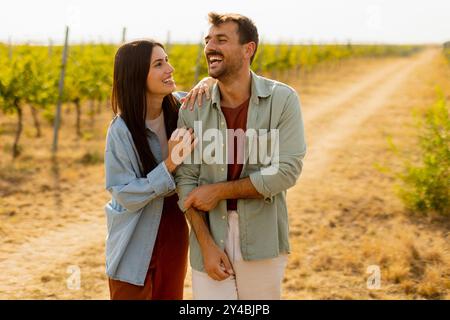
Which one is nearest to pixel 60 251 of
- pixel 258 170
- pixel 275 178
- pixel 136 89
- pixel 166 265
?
pixel 166 265

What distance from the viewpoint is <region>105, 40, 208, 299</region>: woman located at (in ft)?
7.23

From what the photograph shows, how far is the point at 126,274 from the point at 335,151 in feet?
23.5

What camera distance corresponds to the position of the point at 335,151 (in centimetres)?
904

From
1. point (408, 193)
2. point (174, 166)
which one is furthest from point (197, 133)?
point (408, 193)

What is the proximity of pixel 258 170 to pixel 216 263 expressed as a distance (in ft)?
1.38

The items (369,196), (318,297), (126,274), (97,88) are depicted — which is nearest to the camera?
(126,274)

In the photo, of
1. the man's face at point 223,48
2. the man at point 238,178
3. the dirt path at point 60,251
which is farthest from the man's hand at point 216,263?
the dirt path at point 60,251

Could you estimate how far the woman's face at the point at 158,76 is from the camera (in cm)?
232

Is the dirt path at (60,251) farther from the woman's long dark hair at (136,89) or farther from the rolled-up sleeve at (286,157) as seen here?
the rolled-up sleeve at (286,157)

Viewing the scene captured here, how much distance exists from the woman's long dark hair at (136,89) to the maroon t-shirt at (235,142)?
0.36 metres

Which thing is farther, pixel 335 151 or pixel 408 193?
pixel 335 151

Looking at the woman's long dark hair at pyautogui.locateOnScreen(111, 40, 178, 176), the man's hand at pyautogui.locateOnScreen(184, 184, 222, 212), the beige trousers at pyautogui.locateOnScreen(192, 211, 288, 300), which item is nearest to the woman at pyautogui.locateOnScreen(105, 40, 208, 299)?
the woman's long dark hair at pyautogui.locateOnScreen(111, 40, 178, 176)

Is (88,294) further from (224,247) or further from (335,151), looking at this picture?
(335,151)
